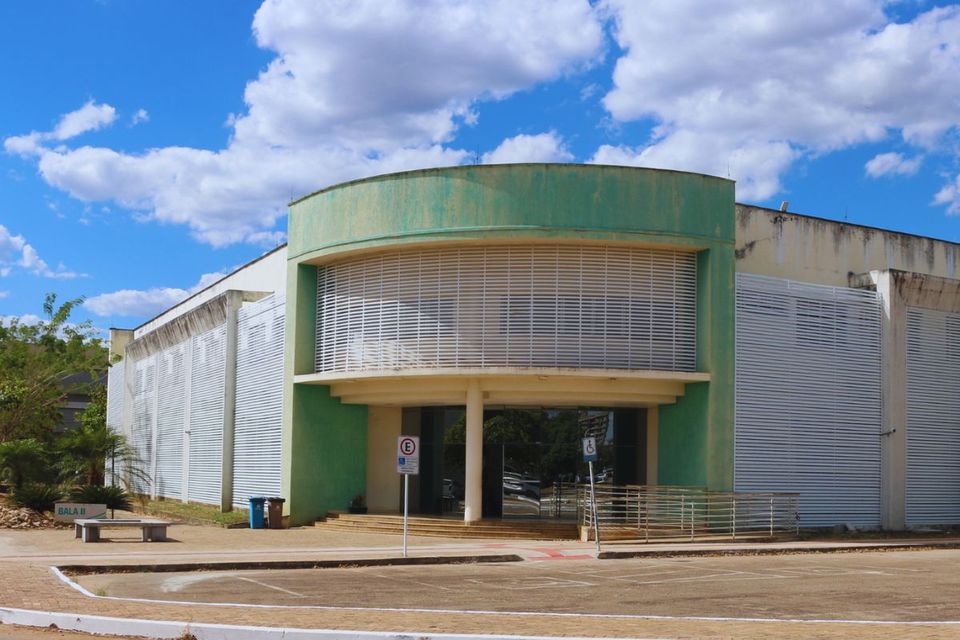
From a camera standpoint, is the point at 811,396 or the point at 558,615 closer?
the point at 558,615

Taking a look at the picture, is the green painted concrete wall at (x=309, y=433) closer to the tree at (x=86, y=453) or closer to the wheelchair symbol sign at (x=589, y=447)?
the tree at (x=86, y=453)

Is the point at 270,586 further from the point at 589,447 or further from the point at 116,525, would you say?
the point at 116,525

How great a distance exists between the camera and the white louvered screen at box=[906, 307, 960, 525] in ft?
105

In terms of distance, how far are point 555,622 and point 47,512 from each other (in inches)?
978

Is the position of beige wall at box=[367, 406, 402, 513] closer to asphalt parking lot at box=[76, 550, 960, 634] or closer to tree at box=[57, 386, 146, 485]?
tree at box=[57, 386, 146, 485]

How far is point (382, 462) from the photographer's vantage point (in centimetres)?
3419

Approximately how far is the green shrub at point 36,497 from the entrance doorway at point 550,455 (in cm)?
1183

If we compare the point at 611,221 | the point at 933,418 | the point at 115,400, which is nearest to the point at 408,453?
the point at 611,221

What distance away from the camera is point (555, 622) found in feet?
40.5

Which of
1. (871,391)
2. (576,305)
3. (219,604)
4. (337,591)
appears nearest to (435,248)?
(576,305)

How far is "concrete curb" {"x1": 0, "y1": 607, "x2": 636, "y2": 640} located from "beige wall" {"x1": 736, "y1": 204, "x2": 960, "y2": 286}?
21592mm

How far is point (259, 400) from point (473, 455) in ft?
30.1

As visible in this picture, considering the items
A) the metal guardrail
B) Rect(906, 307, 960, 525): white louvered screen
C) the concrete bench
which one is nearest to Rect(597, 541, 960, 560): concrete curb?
the metal guardrail

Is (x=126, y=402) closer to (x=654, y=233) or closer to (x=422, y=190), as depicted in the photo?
(x=422, y=190)
